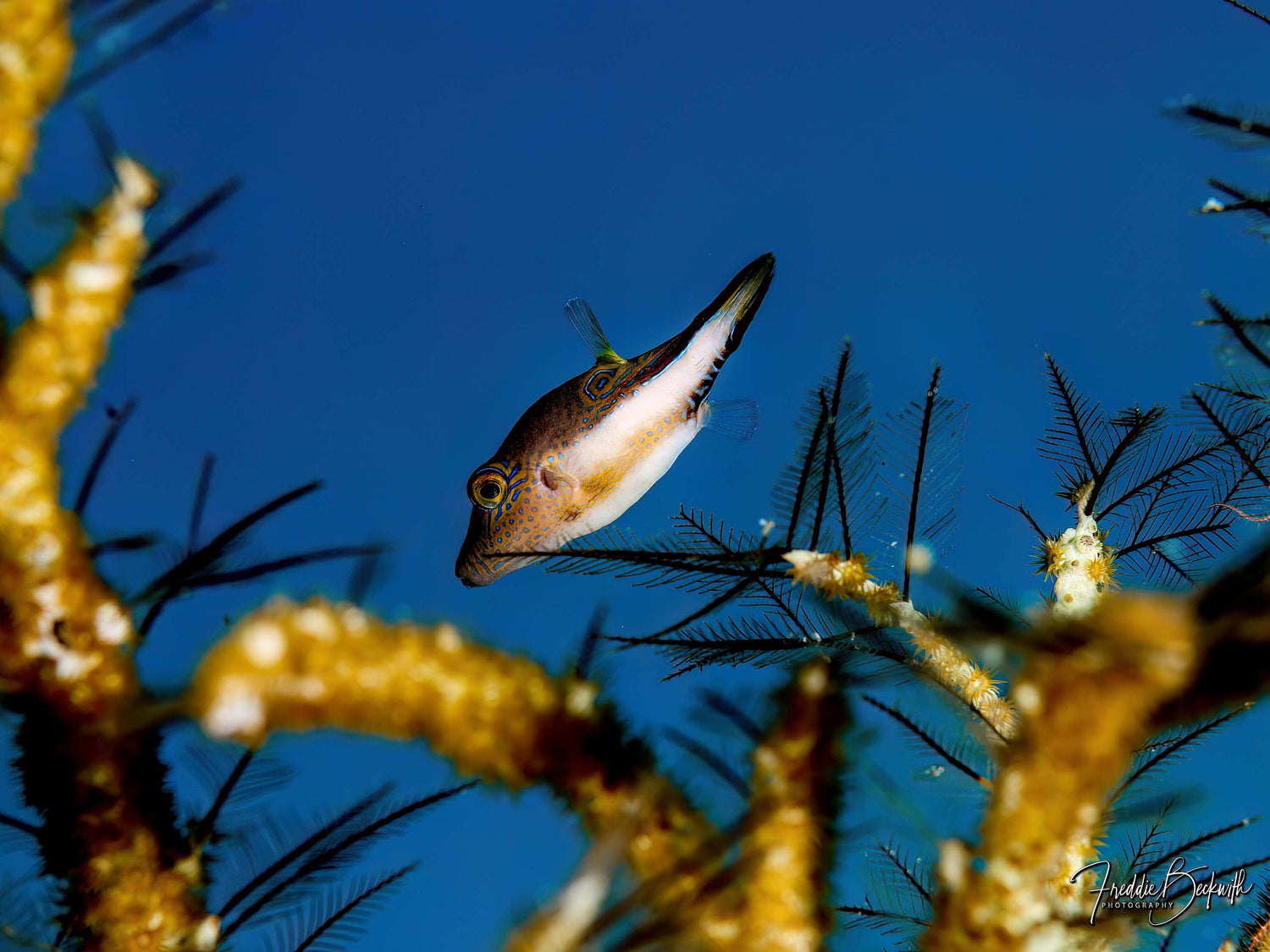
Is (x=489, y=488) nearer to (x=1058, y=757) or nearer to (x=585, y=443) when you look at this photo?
(x=585, y=443)

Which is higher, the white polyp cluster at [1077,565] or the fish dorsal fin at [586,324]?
the fish dorsal fin at [586,324]

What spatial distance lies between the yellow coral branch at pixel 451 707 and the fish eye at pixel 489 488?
2.87 metres

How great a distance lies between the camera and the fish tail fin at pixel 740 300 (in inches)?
151

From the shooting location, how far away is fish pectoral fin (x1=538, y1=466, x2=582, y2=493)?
4004 millimetres

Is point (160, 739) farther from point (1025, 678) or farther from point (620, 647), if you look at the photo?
point (1025, 678)

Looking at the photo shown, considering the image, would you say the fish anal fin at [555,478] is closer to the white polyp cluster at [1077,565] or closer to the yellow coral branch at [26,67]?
the white polyp cluster at [1077,565]

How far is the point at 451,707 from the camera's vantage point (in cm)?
106

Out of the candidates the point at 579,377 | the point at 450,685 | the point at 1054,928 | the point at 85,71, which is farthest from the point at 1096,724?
the point at 579,377

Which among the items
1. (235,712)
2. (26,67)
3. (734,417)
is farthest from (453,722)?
(734,417)

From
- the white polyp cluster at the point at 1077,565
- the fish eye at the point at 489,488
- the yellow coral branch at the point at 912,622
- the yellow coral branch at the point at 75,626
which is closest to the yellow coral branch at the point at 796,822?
the yellow coral branch at the point at 912,622

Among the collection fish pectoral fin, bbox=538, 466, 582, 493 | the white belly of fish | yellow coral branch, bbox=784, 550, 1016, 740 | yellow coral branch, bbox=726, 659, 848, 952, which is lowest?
yellow coral branch, bbox=726, 659, 848, 952

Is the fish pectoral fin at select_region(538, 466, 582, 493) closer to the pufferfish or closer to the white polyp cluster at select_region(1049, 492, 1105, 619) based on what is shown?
the pufferfish

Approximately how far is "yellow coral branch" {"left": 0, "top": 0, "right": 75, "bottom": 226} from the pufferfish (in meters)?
2.94

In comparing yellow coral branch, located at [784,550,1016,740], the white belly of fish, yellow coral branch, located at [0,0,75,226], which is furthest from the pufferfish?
yellow coral branch, located at [0,0,75,226]
